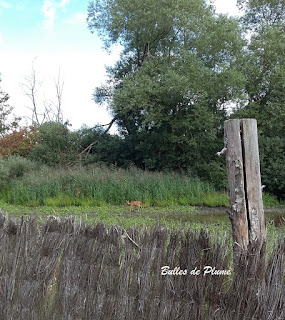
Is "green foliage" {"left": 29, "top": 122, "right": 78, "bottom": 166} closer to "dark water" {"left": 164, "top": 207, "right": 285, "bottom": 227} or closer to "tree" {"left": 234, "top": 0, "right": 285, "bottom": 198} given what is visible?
"tree" {"left": 234, "top": 0, "right": 285, "bottom": 198}

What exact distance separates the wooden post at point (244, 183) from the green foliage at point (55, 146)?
43.5ft

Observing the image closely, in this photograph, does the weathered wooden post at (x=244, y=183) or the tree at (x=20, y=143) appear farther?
the tree at (x=20, y=143)

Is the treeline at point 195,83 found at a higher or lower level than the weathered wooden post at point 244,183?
higher

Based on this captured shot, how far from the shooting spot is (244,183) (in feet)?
8.23

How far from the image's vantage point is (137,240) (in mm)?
2688

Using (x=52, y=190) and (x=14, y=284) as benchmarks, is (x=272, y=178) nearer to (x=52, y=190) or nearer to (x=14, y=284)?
(x=52, y=190)

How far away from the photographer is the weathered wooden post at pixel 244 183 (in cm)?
249

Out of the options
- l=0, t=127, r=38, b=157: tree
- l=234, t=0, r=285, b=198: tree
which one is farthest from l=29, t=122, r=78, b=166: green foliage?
l=234, t=0, r=285, b=198: tree

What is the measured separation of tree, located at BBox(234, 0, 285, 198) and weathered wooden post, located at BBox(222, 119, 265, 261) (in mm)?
10672

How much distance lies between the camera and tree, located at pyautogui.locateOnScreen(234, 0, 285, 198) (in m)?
12.8

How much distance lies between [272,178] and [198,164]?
2519mm

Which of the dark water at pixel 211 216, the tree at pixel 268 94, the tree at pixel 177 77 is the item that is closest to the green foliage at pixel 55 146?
the tree at pixel 177 77

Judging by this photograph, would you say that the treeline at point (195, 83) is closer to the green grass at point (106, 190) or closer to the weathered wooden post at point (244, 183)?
the green grass at point (106, 190)

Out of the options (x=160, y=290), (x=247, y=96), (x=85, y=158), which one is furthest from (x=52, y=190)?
(x=160, y=290)
